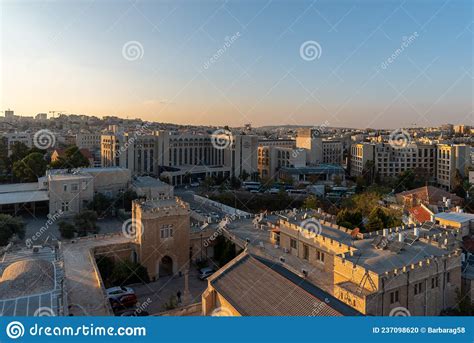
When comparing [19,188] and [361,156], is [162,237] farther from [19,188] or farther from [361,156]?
[361,156]

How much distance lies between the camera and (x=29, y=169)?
18406 mm

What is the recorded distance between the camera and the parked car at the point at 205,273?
8.31m

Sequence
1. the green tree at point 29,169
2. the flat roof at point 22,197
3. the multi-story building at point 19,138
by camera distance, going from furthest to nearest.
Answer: the multi-story building at point 19,138, the green tree at point 29,169, the flat roof at point 22,197

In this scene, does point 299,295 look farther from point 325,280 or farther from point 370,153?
point 370,153

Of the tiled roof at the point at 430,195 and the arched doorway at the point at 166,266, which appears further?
the tiled roof at the point at 430,195

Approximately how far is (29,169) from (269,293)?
56.3 ft

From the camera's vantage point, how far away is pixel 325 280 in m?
6.45

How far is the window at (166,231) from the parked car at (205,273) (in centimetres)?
104

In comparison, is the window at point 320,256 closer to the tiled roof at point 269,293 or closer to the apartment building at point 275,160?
the tiled roof at point 269,293

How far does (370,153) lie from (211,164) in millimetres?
10989

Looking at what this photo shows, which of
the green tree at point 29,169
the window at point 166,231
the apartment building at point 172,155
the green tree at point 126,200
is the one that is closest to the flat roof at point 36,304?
the window at point 166,231

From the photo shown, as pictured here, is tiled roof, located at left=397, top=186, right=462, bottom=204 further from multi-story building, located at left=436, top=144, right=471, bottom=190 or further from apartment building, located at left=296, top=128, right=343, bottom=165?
apartment building, located at left=296, top=128, right=343, bottom=165

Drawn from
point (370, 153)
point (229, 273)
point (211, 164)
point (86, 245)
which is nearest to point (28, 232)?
point (86, 245)

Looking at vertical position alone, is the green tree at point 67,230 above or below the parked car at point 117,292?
above
